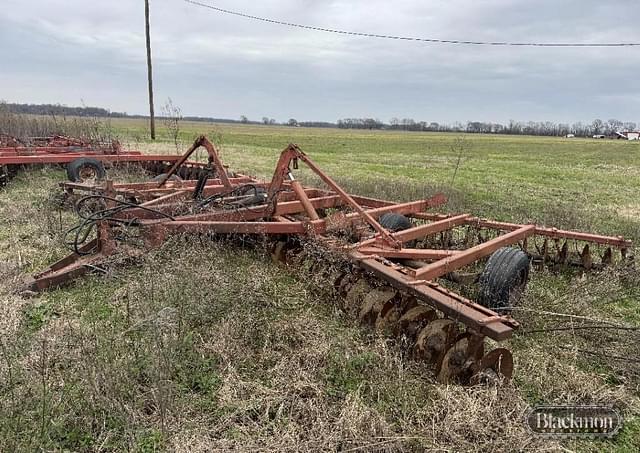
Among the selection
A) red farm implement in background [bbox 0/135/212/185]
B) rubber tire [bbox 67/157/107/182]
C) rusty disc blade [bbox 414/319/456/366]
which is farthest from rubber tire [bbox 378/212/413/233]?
rubber tire [bbox 67/157/107/182]

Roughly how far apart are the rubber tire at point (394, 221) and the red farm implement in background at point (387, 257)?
12 mm

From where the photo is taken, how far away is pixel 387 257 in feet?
13.1

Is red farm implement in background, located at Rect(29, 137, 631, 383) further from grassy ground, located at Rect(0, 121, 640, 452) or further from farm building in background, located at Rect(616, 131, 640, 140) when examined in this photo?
farm building in background, located at Rect(616, 131, 640, 140)

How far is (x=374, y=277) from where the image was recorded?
3.81 metres

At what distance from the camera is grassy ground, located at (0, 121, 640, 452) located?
243cm

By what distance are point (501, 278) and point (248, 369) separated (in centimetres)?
205

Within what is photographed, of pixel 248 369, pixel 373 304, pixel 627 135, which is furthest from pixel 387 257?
pixel 627 135

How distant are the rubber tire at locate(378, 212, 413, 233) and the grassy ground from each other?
4.93 feet

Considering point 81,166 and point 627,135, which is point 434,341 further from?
point 627,135

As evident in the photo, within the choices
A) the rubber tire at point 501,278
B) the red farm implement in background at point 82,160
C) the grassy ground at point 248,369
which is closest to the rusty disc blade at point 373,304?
the grassy ground at point 248,369

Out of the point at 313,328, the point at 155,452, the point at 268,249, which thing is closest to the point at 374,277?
the point at 313,328

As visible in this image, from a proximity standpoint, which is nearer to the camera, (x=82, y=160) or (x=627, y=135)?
(x=82, y=160)

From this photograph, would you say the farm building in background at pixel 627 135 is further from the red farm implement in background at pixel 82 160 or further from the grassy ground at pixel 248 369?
the grassy ground at pixel 248 369

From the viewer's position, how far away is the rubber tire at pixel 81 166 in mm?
8625
